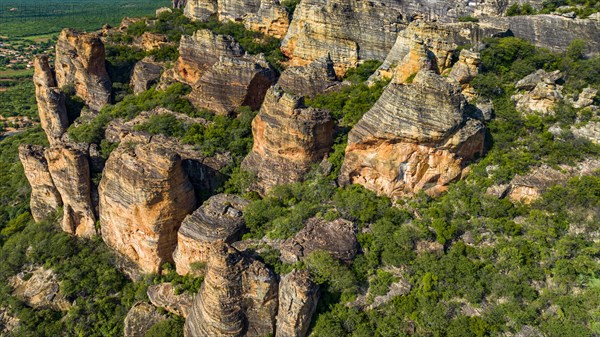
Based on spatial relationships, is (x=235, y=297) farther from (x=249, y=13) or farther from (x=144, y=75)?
(x=249, y=13)

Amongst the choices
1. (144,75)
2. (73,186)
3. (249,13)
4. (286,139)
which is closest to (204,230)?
(286,139)

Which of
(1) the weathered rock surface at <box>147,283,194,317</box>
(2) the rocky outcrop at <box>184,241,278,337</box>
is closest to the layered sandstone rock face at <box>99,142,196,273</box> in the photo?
(1) the weathered rock surface at <box>147,283,194,317</box>

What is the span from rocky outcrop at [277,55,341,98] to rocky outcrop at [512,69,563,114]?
17.0 metres

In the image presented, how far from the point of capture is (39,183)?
36281 mm

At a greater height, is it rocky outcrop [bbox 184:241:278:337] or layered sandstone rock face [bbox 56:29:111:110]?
layered sandstone rock face [bbox 56:29:111:110]

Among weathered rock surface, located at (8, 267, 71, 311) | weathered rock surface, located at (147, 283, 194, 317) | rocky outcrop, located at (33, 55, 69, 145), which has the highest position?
rocky outcrop, located at (33, 55, 69, 145)

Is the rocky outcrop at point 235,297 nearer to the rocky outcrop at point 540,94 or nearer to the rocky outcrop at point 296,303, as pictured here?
the rocky outcrop at point 296,303

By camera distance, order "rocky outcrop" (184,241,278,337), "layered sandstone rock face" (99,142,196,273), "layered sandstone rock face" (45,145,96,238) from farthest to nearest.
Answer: "layered sandstone rock face" (45,145,96,238) < "layered sandstone rock face" (99,142,196,273) < "rocky outcrop" (184,241,278,337)

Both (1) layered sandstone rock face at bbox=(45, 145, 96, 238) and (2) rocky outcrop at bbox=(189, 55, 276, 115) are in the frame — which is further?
(2) rocky outcrop at bbox=(189, 55, 276, 115)

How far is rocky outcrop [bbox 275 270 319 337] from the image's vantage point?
22.9 meters

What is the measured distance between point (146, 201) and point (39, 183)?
13.8 metres

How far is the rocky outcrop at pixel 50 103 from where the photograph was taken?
1839 inches

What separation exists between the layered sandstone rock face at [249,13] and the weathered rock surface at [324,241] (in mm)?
33882

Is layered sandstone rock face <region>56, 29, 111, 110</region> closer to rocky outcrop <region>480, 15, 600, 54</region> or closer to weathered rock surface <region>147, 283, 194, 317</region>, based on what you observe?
weathered rock surface <region>147, 283, 194, 317</region>
